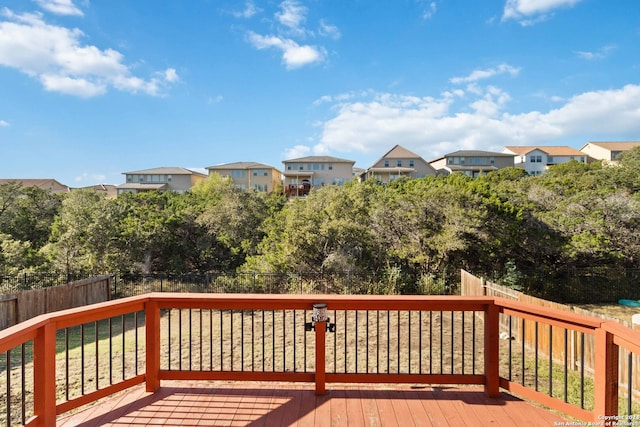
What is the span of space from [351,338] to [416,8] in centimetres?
1017

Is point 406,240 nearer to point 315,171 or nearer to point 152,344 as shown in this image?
point 152,344

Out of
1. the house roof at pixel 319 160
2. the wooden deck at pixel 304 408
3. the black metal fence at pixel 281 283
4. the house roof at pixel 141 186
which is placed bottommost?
the black metal fence at pixel 281 283

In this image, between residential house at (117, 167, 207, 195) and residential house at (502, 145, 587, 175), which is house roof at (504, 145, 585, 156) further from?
residential house at (117, 167, 207, 195)

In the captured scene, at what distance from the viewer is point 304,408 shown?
2729 millimetres

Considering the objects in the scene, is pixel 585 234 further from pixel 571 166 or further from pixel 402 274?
pixel 571 166

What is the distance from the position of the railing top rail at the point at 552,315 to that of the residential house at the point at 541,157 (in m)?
55.5

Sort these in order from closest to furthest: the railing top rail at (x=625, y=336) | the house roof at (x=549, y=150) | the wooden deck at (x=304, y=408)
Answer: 1. the railing top rail at (x=625, y=336)
2. the wooden deck at (x=304, y=408)
3. the house roof at (x=549, y=150)

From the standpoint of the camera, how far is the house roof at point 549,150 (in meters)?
52.4

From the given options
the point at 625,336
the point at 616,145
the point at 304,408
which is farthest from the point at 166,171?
the point at 616,145

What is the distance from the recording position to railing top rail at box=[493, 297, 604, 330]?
91.7 inches

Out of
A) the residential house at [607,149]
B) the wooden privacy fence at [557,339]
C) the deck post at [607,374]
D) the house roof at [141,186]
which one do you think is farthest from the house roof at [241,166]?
the residential house at [607,149]

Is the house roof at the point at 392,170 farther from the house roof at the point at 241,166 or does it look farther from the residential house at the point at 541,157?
the residential house at the point at 541,157

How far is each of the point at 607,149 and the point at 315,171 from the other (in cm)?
4687

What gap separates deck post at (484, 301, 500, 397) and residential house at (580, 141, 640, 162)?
2536 inches
